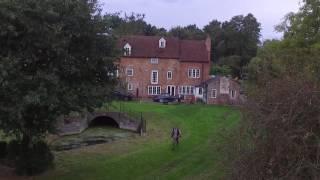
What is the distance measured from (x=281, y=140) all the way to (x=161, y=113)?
160 ft

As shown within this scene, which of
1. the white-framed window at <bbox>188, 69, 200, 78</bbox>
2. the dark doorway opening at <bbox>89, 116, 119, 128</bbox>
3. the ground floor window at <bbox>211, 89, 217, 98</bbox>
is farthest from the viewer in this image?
the white-framed window at <bbox>188, 69, 200, 78</bbox>

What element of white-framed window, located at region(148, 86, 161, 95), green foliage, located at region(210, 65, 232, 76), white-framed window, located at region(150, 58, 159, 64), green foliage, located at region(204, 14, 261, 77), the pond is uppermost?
green foliage, located at region(204, 14, 261, 77)

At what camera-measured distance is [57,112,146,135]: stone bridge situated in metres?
55.5

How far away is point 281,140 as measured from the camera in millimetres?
13945

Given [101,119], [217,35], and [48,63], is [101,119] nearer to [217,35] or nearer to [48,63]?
[48,63]

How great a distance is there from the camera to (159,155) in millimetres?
37469

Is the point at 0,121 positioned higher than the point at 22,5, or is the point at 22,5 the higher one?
the point at 22,5

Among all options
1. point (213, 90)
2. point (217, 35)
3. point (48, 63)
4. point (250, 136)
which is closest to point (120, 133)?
point (213, 90)

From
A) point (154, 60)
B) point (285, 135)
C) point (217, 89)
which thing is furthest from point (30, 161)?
point (154, 60)

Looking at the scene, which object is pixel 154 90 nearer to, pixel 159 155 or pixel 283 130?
pixel 159 155

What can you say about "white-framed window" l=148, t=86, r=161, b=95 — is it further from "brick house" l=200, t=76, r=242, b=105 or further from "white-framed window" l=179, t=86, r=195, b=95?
"brick house" l=200, t=76, r=242, b=105

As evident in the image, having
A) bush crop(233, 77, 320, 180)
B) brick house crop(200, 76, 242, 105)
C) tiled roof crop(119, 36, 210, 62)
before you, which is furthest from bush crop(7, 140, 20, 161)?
tiled roof crop(119, 36, 210, 62)

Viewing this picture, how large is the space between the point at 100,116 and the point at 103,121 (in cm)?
262

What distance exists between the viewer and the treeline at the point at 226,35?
105494 millimetres
